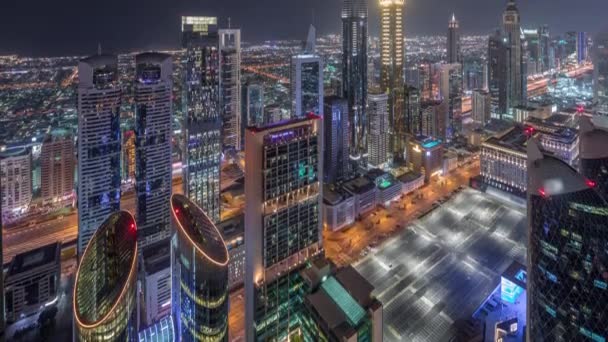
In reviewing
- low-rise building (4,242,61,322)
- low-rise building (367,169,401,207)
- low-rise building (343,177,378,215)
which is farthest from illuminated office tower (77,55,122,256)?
low-rise building (367,169,401,207)

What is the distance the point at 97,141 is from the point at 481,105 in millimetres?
32145

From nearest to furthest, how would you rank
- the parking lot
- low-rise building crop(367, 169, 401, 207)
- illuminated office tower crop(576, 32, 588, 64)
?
the parking lot
low-rise building crop(367, 169, 401, 207)
illuminated office tower crop(576, 32, 588, 64)

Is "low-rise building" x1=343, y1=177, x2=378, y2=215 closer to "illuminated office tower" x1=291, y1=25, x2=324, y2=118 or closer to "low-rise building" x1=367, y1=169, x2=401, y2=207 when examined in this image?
"low-rise building" x1=367, y1=169, x2=401, y2=207

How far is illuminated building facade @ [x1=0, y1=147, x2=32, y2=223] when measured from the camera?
57.6ft

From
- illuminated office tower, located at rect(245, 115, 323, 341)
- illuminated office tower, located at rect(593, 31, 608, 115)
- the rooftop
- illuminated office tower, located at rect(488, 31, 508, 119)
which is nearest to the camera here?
illuminated office tower, located at rect(245, 115, 323, 341)

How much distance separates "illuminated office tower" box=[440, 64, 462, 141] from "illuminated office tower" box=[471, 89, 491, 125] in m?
1.37

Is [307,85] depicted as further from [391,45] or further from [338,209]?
[391,45]

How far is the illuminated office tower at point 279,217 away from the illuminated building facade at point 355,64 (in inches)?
717

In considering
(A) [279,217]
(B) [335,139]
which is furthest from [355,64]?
(A) [279,217]

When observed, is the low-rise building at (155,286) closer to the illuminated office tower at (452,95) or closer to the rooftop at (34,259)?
the rooftop at (34,259)

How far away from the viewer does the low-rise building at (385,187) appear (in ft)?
80.6

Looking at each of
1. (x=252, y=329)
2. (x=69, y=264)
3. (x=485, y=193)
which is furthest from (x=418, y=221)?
(x=69, y=264)

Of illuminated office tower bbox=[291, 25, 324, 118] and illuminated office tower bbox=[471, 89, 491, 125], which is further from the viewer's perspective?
illuminated office tower bbox=[471, 89, 491, 125]

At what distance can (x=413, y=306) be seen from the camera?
1417cm
